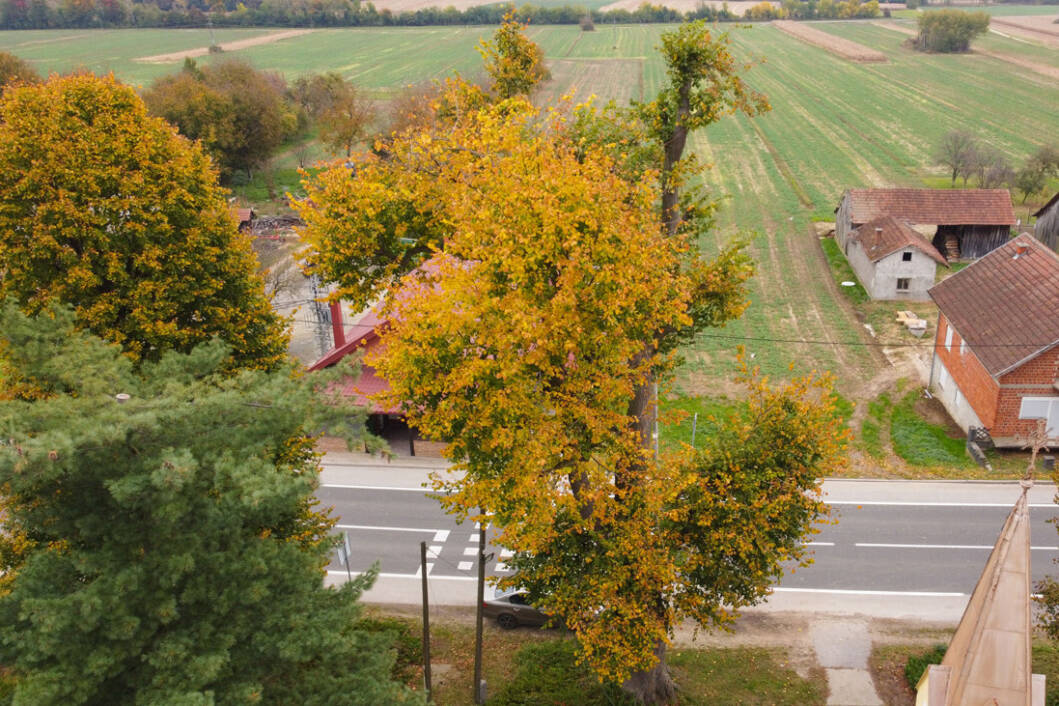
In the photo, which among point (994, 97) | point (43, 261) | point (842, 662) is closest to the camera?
point (43, 261)

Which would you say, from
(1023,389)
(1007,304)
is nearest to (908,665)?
(1023,389)

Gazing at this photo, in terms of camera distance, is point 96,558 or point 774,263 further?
point 774,263

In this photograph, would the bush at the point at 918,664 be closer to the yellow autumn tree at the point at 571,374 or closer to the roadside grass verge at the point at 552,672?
the roadside grass verge at the point at 552,672

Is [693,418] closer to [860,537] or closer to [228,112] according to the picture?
[860,537]

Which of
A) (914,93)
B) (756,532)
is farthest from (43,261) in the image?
(914,93)

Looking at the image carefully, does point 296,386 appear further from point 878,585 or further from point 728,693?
point 878,585

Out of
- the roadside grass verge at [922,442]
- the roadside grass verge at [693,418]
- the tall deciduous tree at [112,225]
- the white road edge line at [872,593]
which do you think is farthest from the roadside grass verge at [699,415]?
the tall deciduous tree at [112,225]
